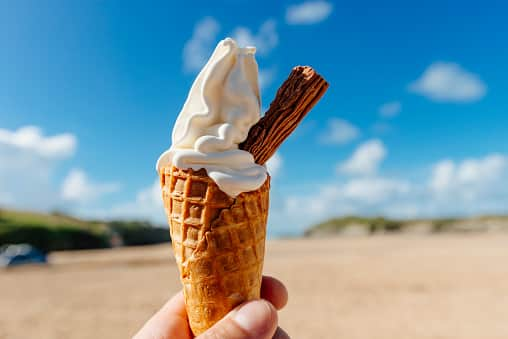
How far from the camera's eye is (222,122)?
270 centimetres

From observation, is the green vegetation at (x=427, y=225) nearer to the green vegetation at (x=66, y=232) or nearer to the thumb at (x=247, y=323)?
the green vegetation at (x=66, y=232)

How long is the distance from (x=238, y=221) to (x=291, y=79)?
106 centimetres

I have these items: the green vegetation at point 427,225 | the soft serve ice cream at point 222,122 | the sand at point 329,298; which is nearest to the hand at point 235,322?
the soft serve ice cream at point 222,122

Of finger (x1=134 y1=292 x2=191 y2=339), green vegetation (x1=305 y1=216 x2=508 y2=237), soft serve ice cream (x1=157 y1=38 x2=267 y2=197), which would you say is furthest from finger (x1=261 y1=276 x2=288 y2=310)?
green vegetation (x1=305 y1=216 x2=508 y2=237)

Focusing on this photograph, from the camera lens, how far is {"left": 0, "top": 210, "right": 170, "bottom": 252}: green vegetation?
28297mm

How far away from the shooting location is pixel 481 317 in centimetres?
934

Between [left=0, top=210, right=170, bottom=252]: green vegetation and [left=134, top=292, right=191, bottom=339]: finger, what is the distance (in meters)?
29.7

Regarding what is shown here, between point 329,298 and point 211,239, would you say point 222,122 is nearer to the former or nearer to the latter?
point 211,239

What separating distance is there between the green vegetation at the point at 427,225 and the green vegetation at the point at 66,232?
83.2ft

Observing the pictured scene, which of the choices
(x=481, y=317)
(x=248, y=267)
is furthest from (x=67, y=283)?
(x=248, y=267)

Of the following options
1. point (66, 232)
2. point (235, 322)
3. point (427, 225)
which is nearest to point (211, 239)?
point (235, 322)

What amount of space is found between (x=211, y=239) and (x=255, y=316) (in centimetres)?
54

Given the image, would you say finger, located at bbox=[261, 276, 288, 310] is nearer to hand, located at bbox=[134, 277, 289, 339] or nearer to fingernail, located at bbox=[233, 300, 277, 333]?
hand, located at bbox=[134, 277, 289, 339]

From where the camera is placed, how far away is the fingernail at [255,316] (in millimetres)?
2311
